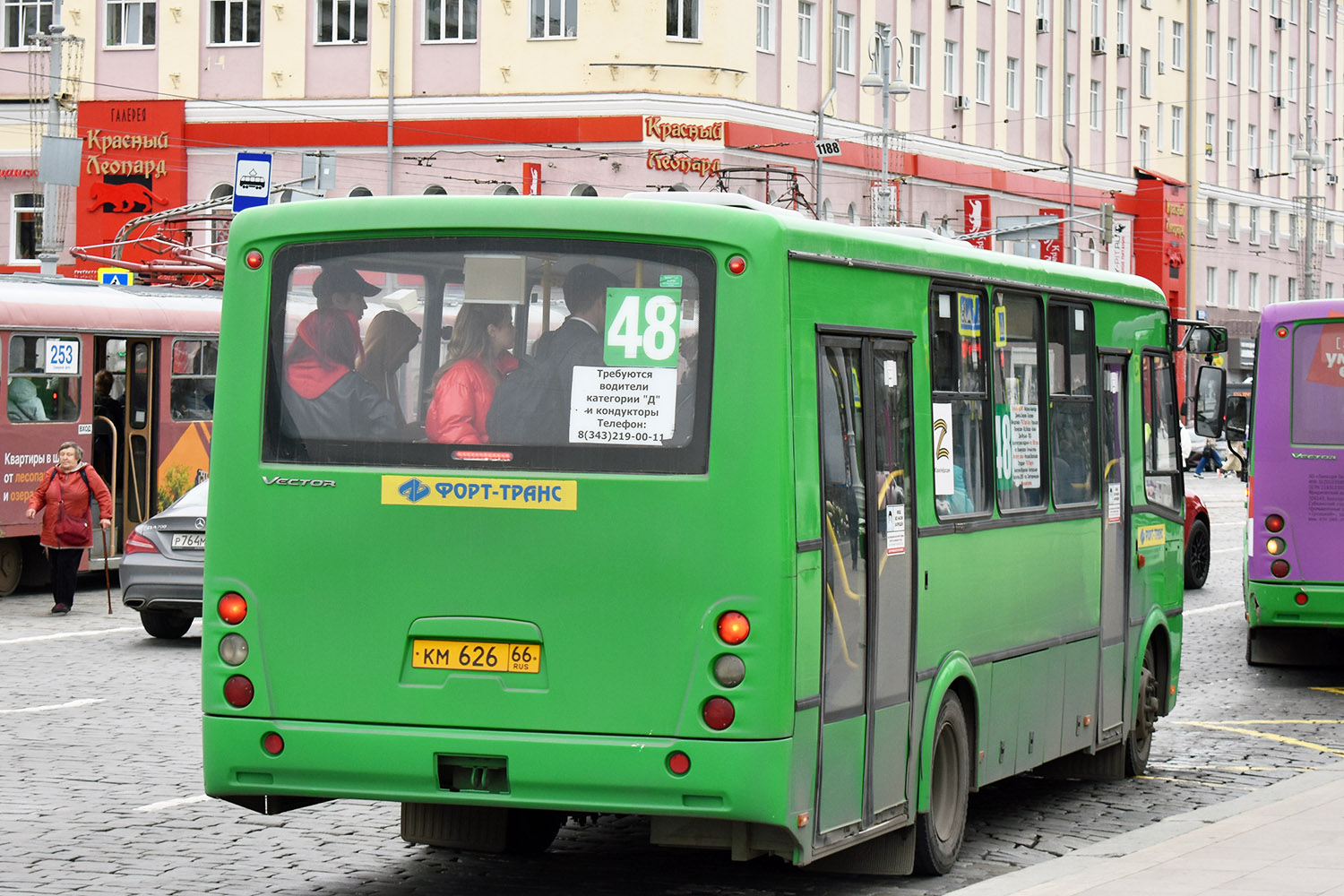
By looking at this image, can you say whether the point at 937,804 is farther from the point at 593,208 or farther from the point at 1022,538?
the point at 593,208

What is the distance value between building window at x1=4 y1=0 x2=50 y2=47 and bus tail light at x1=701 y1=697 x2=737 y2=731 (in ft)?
175

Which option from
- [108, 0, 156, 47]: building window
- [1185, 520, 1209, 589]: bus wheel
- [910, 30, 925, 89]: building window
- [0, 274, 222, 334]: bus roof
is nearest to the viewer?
[0, 274, 222, 334]: bus roof

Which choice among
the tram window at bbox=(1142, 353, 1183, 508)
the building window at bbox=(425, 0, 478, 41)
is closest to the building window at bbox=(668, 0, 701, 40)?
the building window at bbox=(425, 0, 478, 41)

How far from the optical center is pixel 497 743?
7402 millimetres

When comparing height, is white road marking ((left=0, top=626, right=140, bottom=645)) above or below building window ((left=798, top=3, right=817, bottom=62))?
below

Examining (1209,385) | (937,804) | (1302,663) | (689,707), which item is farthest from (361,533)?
(1302,663)

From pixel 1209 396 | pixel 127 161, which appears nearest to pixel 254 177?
pixel 1209 396

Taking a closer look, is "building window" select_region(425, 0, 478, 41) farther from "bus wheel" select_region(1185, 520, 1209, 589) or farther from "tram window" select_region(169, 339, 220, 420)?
"bus wheel" select_region(1185, 520, 1209, 589)

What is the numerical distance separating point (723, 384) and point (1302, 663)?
1153cm

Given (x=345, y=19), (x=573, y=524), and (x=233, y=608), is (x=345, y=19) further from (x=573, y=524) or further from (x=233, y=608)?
(x=573, y=524)

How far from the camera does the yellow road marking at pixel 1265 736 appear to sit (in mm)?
13160

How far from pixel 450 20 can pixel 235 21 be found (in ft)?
18.5

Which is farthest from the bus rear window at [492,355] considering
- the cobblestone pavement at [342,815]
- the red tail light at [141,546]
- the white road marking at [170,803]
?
the red tail light at [141,546]

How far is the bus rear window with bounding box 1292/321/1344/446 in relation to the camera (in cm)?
1602
